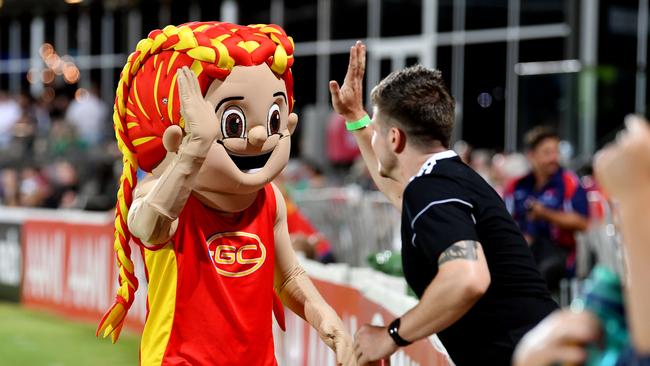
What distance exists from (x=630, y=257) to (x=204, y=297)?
212 cm

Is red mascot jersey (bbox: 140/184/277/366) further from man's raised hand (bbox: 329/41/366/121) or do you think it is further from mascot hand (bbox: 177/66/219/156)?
man's raised hand (bbox: 329/41/366/121)

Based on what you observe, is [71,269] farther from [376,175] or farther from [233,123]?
[233,123]

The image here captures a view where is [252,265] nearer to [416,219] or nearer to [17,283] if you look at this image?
[416,219]

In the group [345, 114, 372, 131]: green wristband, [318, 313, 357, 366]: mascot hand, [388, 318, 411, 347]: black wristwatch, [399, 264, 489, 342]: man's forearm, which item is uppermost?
[345, 114, 372, 131]: green wristband

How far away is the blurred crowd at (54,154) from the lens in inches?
643

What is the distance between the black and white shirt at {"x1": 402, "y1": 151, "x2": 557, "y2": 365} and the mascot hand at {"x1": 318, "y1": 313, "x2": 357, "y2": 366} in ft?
1.86

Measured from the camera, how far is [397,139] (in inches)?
154

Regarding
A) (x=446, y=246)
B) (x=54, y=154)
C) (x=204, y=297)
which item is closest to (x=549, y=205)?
(x=204, y=297)

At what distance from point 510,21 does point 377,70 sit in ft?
9.79

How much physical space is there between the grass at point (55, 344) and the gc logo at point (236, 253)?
17.4 feet

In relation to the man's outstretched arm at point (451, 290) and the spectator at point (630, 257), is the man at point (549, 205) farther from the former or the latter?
the spectator at point (630, 257)

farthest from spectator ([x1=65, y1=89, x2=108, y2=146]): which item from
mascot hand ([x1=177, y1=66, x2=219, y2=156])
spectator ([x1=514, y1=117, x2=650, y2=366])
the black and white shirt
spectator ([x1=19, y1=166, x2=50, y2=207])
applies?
spectator ([x1=514, y1=117, x2=650, y2=366])

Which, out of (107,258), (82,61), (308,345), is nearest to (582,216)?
(308,345)

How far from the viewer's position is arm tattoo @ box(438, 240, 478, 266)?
3498mm
